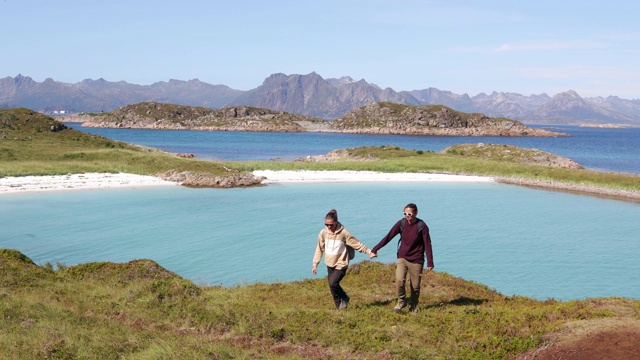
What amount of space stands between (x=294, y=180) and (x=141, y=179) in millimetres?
18243

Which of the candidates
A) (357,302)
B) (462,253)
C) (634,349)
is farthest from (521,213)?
(634,349)

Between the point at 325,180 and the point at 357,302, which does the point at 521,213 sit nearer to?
the point at 325,180

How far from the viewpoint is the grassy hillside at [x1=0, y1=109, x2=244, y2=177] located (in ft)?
199

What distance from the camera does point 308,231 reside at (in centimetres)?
3728

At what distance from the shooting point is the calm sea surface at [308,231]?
2730cm

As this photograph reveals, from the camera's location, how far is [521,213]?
4656 cm

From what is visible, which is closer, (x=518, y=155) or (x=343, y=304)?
(x=343, y=304)

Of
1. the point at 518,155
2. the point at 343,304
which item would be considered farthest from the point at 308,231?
the point at 518,155

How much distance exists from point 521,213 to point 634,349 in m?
37.0

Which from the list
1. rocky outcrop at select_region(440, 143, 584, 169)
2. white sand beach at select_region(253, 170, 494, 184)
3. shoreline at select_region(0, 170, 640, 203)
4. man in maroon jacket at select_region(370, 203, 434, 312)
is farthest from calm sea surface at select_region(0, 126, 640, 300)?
rocky outcrop at select_region(440, 143, 584, 169)

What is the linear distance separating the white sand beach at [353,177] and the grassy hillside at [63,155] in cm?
746

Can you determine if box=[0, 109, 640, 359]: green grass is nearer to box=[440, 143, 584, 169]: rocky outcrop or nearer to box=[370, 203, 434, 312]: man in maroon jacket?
box=[370, 203, 434, 312]: man in maroon jacket

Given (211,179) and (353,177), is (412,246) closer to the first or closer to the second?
(211,179)

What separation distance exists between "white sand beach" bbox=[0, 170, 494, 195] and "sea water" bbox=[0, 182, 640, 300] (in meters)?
2.95
